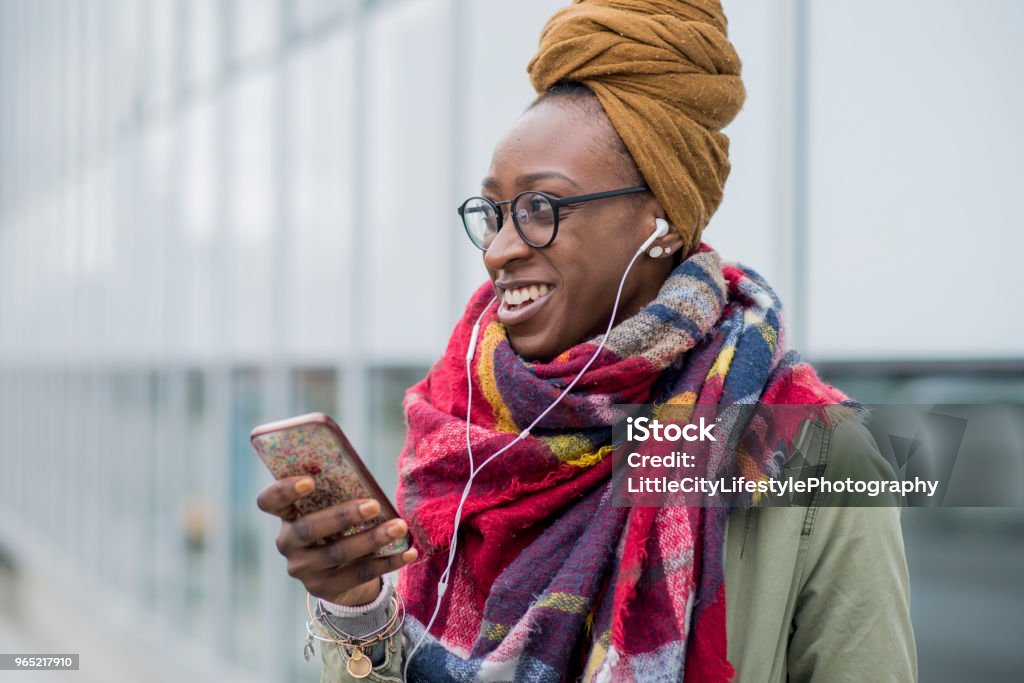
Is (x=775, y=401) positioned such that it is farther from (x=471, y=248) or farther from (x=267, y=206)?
(x=267, y=206)

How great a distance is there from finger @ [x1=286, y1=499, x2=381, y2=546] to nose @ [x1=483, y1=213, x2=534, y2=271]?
1.45 ft

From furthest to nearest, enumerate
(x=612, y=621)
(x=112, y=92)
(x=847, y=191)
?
(x=112, y=92), (x=847, y=191), (x=612, y=621)

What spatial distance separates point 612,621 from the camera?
134 centimetres

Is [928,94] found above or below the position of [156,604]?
above

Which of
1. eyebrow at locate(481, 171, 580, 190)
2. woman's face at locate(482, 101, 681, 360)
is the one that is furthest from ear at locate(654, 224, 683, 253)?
eyebrow at locate(481, 171, 580, 190)

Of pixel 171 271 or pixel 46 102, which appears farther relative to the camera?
pixel 46 102

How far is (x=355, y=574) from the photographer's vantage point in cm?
137

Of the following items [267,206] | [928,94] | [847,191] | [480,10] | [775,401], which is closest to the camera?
[775,401]

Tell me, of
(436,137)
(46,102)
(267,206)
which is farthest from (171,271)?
(46,102)

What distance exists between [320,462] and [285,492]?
0.22ft

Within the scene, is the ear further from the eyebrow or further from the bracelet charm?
the bracelet charm

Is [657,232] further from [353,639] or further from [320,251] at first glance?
[320,251]

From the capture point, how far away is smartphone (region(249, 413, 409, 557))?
1319 mm

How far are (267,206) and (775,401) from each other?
4.21 metres
